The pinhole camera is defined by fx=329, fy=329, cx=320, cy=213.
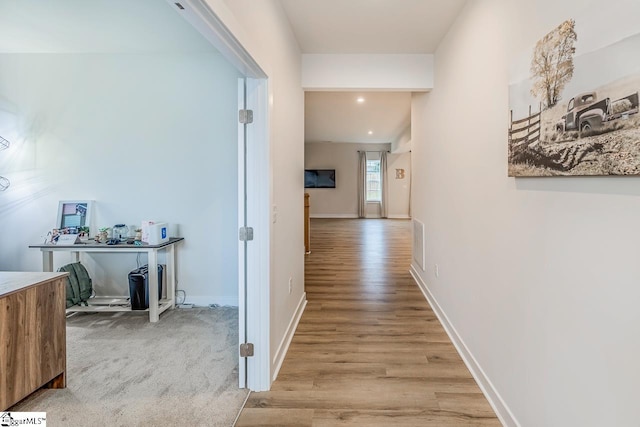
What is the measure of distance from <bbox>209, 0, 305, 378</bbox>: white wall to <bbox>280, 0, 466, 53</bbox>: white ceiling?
16 cm

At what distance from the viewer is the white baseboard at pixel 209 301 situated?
348 centimetres

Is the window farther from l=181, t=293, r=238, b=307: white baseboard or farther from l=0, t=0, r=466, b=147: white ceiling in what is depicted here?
l=181, t=293, r=238, b=307: white baseboard

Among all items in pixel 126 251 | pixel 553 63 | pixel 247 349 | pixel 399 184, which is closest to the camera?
pixel 553 63

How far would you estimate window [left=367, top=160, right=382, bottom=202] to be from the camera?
477 inches

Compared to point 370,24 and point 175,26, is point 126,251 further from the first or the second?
point 370,24

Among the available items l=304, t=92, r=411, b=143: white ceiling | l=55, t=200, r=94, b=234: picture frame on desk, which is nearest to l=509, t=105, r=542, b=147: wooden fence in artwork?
l=55, t=200, r=94, b=234: picture frame on desk

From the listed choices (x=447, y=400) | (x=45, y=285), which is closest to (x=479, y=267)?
(x=447, y=400)

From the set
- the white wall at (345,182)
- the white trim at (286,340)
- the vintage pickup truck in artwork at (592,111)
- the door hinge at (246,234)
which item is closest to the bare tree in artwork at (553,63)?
the vintage pickup truck in artwork at (592,111)

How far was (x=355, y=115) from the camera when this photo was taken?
7.36 m

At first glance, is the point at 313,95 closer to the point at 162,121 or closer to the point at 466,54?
the point at 162,121

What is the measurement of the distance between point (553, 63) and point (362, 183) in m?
10.8

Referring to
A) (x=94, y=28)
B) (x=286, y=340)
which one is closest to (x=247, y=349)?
(x=286, y=340)

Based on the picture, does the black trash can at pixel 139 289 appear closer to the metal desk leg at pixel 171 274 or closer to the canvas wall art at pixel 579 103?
the metal desk leg at pixel 171 274

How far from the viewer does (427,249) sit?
12.3 ft
